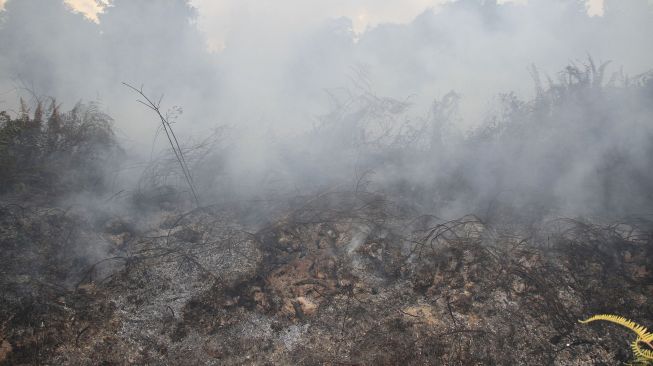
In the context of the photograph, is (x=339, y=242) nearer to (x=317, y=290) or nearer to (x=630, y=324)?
(x=317, y=290)

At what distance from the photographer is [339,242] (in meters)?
3.43

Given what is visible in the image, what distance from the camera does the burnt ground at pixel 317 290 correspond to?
96.5 inches

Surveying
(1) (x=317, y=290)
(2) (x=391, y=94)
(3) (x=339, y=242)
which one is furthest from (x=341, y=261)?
(2) (x=391, y=94)

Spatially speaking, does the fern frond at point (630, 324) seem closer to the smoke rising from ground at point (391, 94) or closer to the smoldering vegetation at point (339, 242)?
the smoldering vegetation at point (339, 242)

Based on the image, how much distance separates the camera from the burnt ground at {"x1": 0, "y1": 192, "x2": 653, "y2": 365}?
8.04 feet

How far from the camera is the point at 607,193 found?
152 inches

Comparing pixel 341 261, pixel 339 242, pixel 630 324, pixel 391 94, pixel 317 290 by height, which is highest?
pixel 391 94

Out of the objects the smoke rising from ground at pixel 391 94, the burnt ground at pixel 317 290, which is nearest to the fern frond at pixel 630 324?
the burnt ground at pixel 317 290

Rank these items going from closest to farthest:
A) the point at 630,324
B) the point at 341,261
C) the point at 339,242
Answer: the point at 630,324 → the point at 341,261 → the point at 339,242

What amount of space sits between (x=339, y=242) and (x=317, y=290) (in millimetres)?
609

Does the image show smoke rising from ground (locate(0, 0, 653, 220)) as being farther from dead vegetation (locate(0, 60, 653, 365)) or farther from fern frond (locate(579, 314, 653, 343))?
fern frond (locate(579, 314, 653, 343))

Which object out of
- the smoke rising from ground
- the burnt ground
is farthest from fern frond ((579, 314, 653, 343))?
the smoke rising from ground

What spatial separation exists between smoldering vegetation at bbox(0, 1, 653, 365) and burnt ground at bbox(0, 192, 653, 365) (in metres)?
0.01

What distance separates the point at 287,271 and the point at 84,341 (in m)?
1.56
